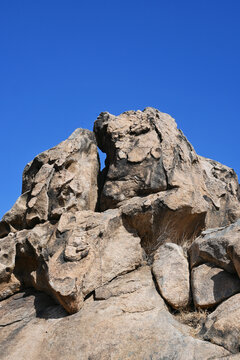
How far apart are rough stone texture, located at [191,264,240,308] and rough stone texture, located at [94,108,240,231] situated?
1543 mm

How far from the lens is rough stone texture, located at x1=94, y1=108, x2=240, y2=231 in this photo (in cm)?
868

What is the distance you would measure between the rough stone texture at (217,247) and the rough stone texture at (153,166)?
950mm

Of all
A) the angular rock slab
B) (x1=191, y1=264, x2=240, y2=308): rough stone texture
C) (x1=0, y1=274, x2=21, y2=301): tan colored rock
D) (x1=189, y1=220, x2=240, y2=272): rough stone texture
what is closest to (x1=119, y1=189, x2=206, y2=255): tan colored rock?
the angular rock slab

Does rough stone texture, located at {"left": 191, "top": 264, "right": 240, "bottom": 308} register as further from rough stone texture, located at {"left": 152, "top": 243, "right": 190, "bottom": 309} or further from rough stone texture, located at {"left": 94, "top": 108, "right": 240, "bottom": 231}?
rough stone texture, located at {"left": 94, "top": 108, "right": 240, "bottom": 231}

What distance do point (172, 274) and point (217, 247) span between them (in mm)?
900

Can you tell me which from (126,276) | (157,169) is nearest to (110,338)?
(126,276)

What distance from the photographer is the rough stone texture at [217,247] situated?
23.6 feet

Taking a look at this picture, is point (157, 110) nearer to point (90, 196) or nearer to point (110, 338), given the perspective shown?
point (90, 196)

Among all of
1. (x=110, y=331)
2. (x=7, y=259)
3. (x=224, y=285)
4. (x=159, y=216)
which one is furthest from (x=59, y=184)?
(x=224, y=285)

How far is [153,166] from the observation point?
8.79 meters

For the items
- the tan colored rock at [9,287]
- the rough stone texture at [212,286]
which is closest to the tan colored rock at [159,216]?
the rough stone texture at [212,286]

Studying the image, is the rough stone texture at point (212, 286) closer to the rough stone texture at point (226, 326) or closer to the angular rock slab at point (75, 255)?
the rough stone texture at point (226, 326)

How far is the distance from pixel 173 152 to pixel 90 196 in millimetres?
1992

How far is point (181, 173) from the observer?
883 centimetres
